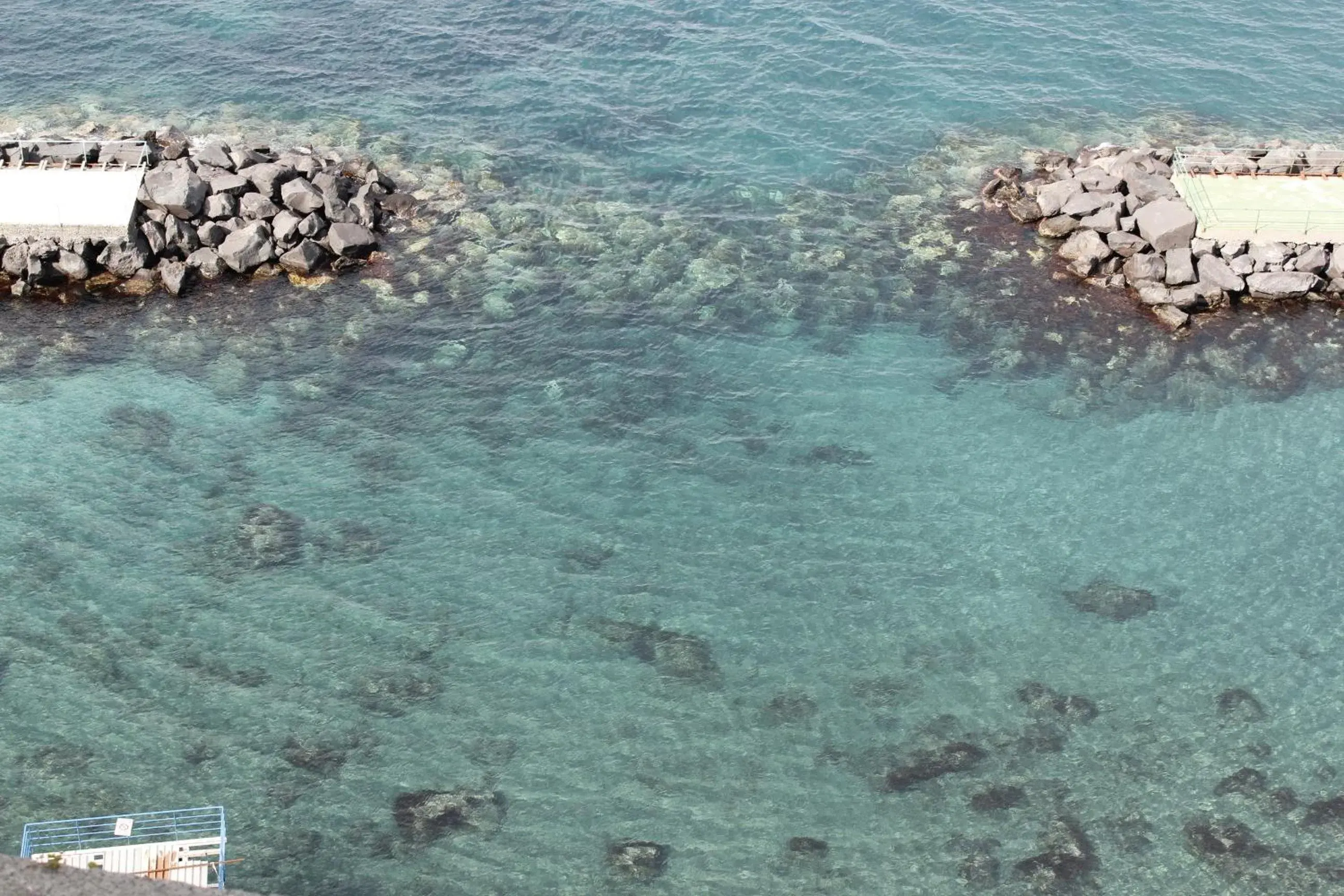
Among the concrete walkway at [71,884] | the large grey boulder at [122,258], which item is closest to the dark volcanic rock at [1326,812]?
the concrete walkway at [71,884]

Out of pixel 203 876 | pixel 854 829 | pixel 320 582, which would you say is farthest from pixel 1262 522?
pixel 203 876

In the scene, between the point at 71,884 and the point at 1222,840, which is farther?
the point at 1222,840

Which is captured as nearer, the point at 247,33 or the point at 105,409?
the point at 105,409

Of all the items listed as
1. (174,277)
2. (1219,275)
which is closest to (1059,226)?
(1219,275)

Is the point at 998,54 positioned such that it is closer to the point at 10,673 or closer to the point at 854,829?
the point at 854,829

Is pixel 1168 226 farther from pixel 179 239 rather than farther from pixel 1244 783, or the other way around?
pixel 179 239

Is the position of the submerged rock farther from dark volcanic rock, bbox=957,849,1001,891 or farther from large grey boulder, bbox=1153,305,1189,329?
large grey boulder, bbox=1153,305,1189,329
